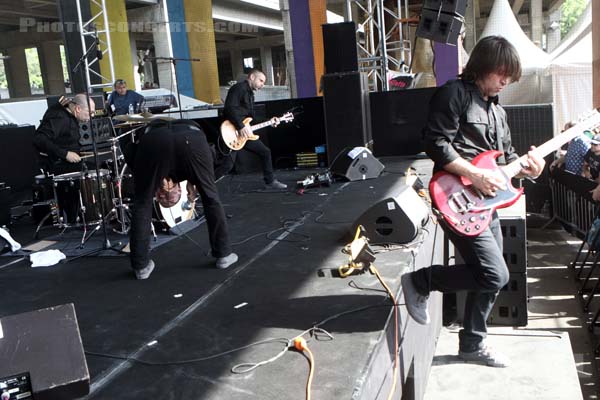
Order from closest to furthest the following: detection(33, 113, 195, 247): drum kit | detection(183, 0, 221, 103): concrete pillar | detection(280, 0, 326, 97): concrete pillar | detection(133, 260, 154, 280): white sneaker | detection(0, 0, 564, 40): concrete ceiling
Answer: detection(133, 260, 154, 280): white sneaker → detection(33, 113, 195, 247): drum kit → detection(280, 0, 326, 97): concrete pillar → detection(183, 0, 221, 103): concrete pillar → detection(0, 0, 564, 40): concrete ceiling

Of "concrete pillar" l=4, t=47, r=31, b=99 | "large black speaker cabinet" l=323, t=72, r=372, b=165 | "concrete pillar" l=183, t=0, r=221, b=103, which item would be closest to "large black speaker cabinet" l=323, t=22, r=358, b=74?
"large black speaker cabinet" l=323, t=72, r=372, b=165

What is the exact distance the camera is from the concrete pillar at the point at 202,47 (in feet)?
52.0

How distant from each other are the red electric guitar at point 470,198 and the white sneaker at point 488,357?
0.94 meters

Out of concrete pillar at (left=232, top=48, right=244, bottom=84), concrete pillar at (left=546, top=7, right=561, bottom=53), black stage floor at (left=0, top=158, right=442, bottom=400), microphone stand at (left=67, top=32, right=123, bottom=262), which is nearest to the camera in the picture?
black stage floor at (left=0, top=158, right=442, bottom=400)

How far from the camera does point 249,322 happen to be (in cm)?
292

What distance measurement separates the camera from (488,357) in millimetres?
3414

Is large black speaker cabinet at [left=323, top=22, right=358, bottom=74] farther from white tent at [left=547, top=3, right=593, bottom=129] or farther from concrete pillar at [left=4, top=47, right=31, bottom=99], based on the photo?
concrete pillar at [left=4, top=47, right=31, bottom=99]

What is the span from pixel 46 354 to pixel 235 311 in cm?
119

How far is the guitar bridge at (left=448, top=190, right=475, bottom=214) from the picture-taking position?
2.90 m

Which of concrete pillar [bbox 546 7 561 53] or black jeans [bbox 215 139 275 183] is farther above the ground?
concrete pillar [bbox 546 7 561 53]

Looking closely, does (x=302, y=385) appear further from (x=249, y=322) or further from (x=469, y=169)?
(x=469, y=169)

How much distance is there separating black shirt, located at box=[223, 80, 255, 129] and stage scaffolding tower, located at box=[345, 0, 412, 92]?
85.9 inches

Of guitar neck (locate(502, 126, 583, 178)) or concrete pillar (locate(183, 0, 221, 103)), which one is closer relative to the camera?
guitar neck (locate(502, 126, 583, 178))

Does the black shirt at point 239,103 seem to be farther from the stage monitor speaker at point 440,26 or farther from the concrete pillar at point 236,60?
the concrete pillar at point 236,60
